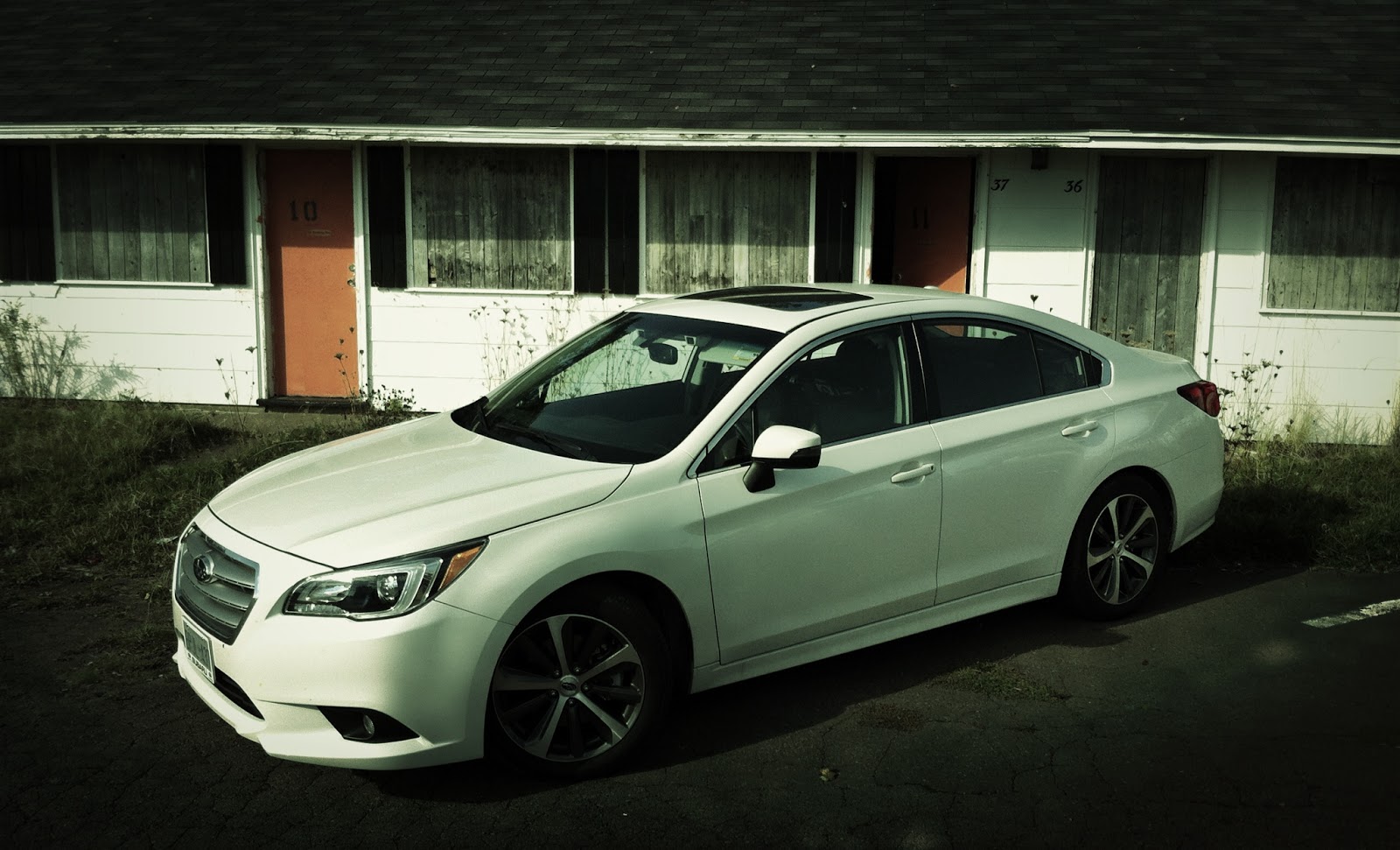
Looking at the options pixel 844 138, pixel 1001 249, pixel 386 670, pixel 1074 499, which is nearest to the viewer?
pixel 386 670

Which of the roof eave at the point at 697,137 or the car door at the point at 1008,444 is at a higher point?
the roof eave at the point at 697,137

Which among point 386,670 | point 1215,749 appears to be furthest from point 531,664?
point 1215,749

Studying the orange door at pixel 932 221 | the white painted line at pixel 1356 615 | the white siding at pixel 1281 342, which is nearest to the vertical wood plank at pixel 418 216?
the orange door at pixel 932 221

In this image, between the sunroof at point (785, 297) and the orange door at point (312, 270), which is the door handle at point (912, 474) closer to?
the sunroof at point (785, 297)

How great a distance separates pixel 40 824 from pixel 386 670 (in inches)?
49.5

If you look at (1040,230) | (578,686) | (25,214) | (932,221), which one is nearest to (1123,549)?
(578,686)

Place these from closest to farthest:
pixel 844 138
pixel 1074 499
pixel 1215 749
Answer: pixel 1215 749, pixel 1074 499, pixel 844 138

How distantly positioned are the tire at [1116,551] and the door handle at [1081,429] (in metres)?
0.29

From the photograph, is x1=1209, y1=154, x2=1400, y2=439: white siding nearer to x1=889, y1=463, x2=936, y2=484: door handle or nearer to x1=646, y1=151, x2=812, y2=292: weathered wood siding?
x1=646, y1=151, x2=812, y2=292: weathered wood siding

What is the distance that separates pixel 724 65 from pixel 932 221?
2521 millimetres

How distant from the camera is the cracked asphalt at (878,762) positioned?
4102mm

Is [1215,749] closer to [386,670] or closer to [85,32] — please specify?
[386,670]

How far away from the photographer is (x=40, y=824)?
4.10 meters

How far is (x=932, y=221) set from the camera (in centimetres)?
1240
